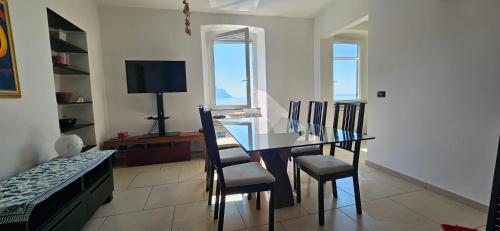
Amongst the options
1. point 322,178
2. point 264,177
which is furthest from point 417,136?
point 264,177

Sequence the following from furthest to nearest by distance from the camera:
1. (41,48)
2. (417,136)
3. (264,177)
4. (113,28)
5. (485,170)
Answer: (113,28) < (417,136) < (41,48) < (485,170) < (264,177)

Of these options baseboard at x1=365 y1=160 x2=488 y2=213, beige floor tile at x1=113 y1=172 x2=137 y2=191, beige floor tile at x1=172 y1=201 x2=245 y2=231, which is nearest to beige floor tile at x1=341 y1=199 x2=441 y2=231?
baseboard at x1=365 y1=160 x2=488 y2=213

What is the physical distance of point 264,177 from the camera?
1.76 meters

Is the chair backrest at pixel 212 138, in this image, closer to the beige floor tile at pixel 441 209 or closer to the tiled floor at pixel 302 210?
the tiled floor at pixel 302 210

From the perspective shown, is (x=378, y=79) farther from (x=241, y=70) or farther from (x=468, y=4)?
(x=241, y=70)

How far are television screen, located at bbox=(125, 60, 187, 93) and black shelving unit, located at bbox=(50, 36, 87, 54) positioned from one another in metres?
0.69

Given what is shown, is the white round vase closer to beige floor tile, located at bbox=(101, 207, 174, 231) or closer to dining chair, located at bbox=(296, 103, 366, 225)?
beige floor tile, located at bbox=(101, 207, 174, 231)

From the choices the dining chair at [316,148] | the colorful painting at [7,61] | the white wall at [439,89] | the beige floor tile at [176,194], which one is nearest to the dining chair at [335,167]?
the dining chair at [316,148]

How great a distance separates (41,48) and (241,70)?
117 inches

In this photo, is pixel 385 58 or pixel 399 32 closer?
pixel 399 32

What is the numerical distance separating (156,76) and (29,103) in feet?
6.37

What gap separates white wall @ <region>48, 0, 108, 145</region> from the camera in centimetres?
290

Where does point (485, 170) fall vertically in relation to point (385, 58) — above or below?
below

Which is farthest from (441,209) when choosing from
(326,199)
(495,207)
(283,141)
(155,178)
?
(155,178)
